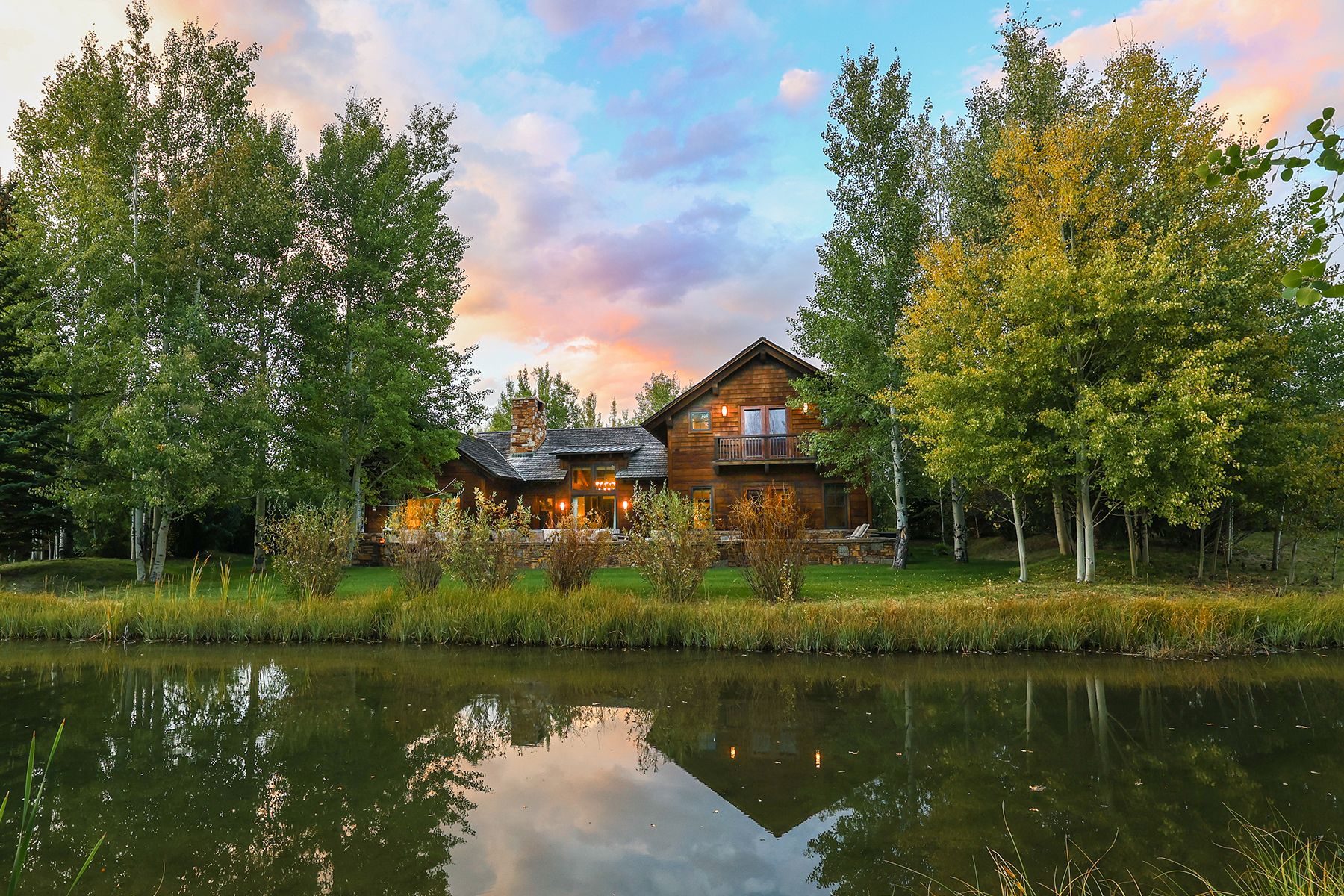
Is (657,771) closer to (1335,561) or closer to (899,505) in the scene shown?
(899,505)

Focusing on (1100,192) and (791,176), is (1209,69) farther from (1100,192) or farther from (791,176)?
(791,176)

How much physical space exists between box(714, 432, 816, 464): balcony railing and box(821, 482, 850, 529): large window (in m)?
1.94

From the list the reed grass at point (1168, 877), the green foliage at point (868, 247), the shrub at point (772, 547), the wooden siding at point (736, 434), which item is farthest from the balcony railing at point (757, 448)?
the reed grass at point (1168, 877)

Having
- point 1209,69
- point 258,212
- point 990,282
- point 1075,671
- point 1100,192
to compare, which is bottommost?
point 1075,671

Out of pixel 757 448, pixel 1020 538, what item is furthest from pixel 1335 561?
pixel 757 448

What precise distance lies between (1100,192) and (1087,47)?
7109 millimetres

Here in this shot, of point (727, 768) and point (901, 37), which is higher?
point (901, 37)

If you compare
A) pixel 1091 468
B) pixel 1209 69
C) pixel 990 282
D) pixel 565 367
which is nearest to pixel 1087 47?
pixel 1209 69

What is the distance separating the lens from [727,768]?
6.20m

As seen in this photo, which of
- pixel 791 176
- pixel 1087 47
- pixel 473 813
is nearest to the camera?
pixel 473 813

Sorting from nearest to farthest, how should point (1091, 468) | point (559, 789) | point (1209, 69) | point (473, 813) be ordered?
point (473, 813), point (559, 789), point (1091, 468), point (1209, 69)

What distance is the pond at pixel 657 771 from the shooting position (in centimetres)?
453

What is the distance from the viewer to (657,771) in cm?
620

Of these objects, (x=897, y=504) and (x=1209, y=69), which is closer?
(x=1209, y=69)
